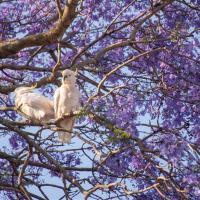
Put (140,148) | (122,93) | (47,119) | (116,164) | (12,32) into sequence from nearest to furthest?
(140,148), (47,119), (116,164), (122,93), (12,32)

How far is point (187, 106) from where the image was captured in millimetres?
10242

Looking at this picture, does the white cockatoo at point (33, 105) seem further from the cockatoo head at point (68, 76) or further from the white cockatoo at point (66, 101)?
the cockatoo head at point (68, 76)

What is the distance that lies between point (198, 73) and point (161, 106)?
2.61ft

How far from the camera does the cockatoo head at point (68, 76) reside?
8102 mm

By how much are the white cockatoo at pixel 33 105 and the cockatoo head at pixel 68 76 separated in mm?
680

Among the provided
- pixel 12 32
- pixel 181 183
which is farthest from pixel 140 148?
pixel 12 32

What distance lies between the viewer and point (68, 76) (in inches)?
319

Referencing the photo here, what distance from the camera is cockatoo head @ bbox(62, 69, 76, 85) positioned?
26.6 feet

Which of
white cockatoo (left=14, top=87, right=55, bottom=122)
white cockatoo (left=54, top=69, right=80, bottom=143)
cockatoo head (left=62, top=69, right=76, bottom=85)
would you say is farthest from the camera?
white cockatoo (left=14, top=87, right=55, bottom=122)

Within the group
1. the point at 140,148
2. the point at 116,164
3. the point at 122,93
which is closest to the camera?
the point at 140,148

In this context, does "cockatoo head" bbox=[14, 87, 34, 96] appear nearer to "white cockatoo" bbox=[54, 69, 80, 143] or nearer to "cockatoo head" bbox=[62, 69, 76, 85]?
"white cockatoo" bbox=[54, 69, 80, 143]

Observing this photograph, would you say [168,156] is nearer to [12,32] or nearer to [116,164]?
[116,164]

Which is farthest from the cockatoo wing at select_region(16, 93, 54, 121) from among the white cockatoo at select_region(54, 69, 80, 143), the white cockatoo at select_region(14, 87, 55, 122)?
the white cockatoo at select_region(54, 69, 80, 143)

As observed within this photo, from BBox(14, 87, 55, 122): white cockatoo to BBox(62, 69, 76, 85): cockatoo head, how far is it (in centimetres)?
68
